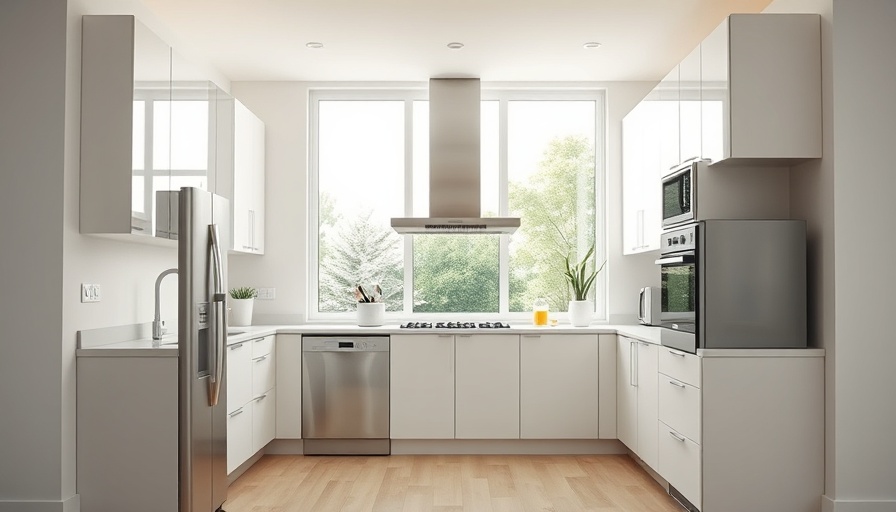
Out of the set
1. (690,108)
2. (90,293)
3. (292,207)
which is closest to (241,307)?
(292,207)

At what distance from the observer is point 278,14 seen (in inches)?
169

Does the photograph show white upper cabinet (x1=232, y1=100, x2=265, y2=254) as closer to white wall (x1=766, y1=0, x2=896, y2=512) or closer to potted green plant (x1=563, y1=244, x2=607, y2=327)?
potted green plant (x1=563, y1=244, x2=607, y2=327)

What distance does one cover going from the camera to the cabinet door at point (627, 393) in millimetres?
4625

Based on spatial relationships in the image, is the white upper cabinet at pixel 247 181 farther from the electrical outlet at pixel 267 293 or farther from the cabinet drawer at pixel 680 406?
the cabinet drawer at pixel 680 406

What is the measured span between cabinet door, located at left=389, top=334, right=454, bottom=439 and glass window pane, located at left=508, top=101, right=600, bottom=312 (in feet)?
3.07

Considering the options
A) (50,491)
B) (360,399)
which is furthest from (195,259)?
(360,399)

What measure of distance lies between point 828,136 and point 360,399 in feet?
10.7

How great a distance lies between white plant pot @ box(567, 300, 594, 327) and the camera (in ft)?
17.5

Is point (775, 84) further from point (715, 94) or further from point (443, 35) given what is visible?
point (443, 35)

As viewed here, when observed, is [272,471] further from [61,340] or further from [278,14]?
[278,14]

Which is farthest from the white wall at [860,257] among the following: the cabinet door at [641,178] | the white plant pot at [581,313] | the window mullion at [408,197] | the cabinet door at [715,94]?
the window mullion at [408,197]

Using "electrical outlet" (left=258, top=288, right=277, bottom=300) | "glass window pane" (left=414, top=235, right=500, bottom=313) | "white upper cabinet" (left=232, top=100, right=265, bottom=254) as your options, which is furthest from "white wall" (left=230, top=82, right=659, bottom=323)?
"glass window pane" (left=414, top=235, right=500, bottom=313)

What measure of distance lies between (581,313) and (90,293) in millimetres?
3235

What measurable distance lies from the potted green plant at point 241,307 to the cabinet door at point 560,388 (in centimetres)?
199
